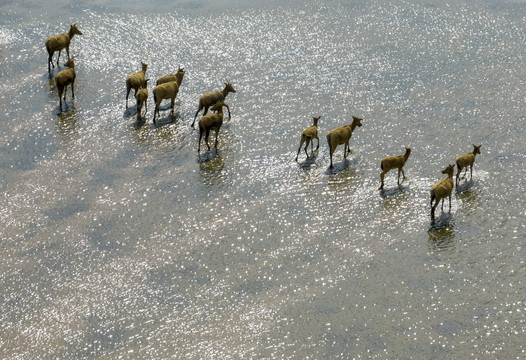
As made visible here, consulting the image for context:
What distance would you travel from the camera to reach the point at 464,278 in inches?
533

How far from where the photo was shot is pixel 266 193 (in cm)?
1620

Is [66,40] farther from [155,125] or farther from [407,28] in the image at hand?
[407,28]

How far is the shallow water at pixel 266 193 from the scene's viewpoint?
40.8ft

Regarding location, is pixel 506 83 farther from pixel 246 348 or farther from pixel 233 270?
pixel 246 348

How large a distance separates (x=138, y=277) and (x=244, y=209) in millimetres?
3003

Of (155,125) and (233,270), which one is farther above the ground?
(155,125)

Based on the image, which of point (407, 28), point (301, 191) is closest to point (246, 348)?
point (301, 191)

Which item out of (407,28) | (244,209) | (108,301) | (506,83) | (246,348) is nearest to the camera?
(246,348)

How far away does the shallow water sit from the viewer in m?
12.4

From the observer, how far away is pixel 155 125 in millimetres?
19125

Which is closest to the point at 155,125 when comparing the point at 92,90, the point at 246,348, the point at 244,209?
the point at 92,90

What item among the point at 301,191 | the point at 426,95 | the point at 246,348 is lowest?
the point at 246,348

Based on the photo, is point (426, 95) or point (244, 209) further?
point (426, 95)

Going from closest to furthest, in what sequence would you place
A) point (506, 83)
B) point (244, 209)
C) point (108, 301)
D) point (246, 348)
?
point (246, 348) < point (108, 301) < point (244, 209) < point (506, 83)
